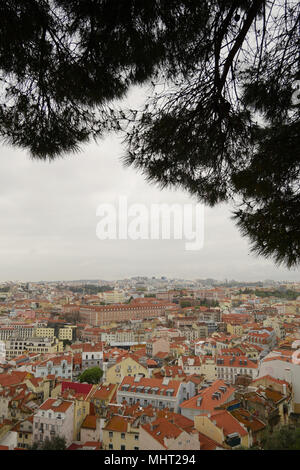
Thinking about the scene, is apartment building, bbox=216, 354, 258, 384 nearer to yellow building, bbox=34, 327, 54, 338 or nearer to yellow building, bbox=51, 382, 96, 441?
yellow building, bbox=51, 382, 96, 441

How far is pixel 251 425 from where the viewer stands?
11.6ft

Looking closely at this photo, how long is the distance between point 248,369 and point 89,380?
15.3ft

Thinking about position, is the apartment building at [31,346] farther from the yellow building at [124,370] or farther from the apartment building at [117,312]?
the apartment building at [117,312]

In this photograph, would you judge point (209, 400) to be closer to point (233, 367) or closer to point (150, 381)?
point (150, 381)

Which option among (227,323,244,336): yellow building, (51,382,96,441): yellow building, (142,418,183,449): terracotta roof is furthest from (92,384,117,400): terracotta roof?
(227,323,244,336): yellow building

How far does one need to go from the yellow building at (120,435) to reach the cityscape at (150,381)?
11mm

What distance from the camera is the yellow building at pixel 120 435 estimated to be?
2379 mm

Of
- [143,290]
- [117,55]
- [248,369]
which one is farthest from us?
[143,290]

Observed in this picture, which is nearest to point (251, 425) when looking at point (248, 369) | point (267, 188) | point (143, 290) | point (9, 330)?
point (267, 188)

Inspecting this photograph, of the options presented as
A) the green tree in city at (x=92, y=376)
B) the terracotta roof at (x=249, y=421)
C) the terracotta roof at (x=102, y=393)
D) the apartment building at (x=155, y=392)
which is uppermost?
the terracotta roof at (x=249, y=421)

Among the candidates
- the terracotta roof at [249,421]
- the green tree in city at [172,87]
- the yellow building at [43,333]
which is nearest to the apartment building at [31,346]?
the yellow building at [43,333]

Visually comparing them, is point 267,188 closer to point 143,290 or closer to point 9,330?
point 9,330

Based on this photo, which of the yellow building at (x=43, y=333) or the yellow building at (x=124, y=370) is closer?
the yellow building at (x=124, y=370)

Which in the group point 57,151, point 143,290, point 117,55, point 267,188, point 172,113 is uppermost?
point 117,55
